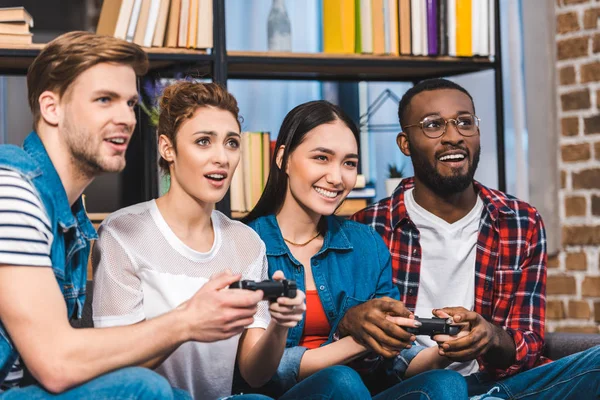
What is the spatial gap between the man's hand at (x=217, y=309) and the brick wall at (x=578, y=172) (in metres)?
1.99

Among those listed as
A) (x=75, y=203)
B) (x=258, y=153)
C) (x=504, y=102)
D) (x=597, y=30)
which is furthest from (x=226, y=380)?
(x=597, y=30)

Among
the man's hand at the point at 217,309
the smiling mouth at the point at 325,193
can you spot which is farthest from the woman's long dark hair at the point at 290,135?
the man's hand at the point at 217,309

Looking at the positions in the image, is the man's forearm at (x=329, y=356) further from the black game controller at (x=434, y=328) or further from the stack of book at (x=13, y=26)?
the stack of book at (x=13, y=26)

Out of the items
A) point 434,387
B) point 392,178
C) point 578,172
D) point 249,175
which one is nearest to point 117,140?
point 434,387

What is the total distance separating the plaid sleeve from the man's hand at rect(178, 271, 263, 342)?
89 centimetres

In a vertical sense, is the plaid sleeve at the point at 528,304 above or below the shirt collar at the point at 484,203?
below

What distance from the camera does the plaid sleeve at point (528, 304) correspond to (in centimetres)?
222

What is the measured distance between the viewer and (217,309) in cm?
153

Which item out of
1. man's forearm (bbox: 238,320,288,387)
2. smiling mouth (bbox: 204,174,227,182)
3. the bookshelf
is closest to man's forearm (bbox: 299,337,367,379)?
man's forearm (bbox: 238,320,288,387)

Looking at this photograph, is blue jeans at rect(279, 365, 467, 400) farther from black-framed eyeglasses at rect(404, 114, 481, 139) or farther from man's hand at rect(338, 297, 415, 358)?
black-framed eyeglasses at rect(404, 114, 481, 139)

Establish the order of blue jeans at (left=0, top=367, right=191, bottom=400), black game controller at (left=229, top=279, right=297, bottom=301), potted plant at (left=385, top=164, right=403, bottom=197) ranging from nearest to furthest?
blue jeans at (left=0, top=367, right=191, bottom=400) < black game controller at (left=229, top=279, right=297, bottom=301) < potted plant at (left=385, top=164, right=403, bottom=197)

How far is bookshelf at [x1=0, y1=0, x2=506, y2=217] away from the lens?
2.89 meters

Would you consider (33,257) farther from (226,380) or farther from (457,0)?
(457,0)

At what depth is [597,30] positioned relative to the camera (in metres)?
3.20
